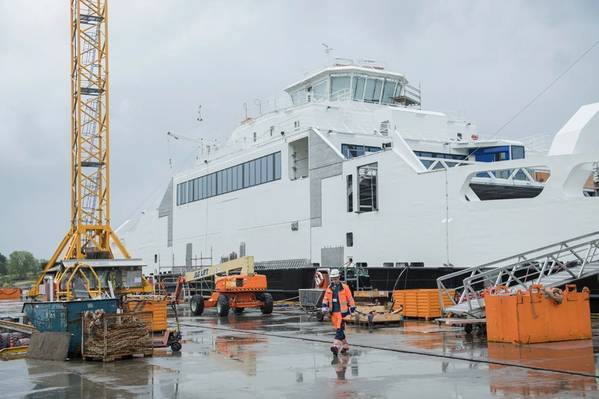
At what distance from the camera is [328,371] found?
11195 millimetres

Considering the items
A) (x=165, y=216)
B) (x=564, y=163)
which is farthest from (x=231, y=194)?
(x=564, y=163)

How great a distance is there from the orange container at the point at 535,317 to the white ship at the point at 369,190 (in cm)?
736

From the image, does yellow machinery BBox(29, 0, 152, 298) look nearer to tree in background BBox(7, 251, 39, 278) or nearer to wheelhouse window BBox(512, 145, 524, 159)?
wheelhouse window BBox(512, 145, 524, 159)

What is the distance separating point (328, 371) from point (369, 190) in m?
19.0

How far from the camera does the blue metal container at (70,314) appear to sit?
1368cm

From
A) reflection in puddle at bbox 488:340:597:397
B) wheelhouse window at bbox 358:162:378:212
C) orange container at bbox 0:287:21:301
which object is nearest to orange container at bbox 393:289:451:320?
reflection in puddle at bbox 488:340:597:397

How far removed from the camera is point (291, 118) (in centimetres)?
3697

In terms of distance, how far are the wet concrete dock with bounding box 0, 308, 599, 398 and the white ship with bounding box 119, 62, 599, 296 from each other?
810cm

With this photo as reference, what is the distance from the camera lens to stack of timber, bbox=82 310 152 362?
1298 cm

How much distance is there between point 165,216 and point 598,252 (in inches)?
1385

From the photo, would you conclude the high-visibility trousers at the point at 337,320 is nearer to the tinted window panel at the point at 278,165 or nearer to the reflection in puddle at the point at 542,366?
the reflection in puddle at the point at 542,366

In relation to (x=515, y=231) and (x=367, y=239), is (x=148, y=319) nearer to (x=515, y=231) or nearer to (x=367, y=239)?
(x=515, y=231)

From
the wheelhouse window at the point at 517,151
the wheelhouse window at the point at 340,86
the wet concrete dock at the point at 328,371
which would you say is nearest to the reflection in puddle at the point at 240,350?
the wet concrete dock at the point at 328,371

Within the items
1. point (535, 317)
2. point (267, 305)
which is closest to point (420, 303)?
point (267, 305)
